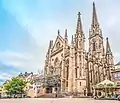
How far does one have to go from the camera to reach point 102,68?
3009 inches

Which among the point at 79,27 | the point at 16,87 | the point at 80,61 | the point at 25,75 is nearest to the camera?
the point at 80,61

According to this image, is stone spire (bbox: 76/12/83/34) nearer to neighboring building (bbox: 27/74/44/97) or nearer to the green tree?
neighboring building (bbox: 27/74/44/97)

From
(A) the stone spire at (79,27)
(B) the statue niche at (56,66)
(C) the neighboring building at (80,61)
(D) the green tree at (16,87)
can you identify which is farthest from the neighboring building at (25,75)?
(A) the stone spire at (79,27)

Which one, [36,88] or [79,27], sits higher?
[79,27]

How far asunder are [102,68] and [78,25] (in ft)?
62.1

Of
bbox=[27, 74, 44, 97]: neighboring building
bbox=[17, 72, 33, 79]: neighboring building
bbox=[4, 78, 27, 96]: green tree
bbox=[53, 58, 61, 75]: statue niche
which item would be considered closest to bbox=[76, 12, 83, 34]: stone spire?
bbox=[53, 58, 61, 75]: statue niche

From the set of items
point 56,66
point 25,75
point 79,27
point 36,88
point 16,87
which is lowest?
point 36,88

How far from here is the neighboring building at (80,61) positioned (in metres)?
62.3

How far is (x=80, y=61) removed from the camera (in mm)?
63000

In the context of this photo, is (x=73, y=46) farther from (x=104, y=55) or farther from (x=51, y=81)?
(x=104, y=55)

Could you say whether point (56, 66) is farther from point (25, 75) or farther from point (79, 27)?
point (25, 75)

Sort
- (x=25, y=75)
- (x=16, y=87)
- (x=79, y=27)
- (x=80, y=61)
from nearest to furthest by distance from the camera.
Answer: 1. (x=80, y=61)
2. (x=16, y=87)
3. (x=79, y=27)
4. (x=25, y=75)

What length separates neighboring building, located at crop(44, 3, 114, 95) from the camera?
62.3 metres

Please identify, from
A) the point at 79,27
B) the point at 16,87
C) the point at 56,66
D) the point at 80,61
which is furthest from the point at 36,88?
the point at 79,27
